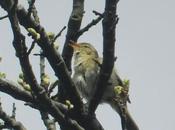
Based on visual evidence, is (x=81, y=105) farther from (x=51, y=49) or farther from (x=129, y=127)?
(x=129, y=127)

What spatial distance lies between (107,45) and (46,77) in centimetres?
60

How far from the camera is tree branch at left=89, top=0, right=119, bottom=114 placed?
10.5ft

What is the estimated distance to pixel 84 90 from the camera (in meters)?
6.97

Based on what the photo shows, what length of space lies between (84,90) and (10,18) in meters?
4.07

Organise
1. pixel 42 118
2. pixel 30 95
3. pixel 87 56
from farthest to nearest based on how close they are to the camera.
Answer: pixel 87 56 < pixel 42 118 < pixel 30 95

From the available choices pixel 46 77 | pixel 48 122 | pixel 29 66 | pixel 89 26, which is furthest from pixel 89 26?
pixel 29 66

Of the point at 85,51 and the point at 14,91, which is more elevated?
the point at 85,51

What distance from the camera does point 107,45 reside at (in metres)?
3.38

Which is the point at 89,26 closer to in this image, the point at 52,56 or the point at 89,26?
the point at 89,26

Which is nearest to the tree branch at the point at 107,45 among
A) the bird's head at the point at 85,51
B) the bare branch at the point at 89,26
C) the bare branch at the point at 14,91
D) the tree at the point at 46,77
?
the tree at the point at 46,77

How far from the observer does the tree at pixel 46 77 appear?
3.12 meters

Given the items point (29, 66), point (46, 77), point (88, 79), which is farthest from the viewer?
point (88, 79)

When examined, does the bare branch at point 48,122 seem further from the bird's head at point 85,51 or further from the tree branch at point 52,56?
the bird's head at point 85,51

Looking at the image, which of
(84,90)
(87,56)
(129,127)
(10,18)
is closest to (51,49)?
(10,18)
